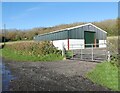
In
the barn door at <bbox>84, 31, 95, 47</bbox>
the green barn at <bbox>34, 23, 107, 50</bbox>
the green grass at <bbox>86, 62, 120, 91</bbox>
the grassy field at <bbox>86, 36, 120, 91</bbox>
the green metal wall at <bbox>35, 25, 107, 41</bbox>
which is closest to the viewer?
the green grass at <bbox>86, 62, 120, 91</bbox>

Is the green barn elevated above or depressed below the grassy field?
above

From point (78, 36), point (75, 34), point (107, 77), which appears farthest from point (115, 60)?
point (78, 36)

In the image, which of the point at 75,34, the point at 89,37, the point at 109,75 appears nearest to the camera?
the point at 109,75

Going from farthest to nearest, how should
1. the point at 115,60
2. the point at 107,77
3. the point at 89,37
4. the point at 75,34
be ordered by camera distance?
the point at 89,37, the point at 75,34, the point at 115,60, the point at 107,77

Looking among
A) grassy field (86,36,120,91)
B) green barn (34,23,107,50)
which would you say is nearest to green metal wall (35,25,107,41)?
green barn (34,23,107,50)

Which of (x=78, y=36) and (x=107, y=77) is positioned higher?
(x=78, y=36)

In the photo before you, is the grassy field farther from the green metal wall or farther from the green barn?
the green metal wall

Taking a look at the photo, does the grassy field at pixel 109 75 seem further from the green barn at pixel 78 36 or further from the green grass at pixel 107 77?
the green barn at pixel 78 36

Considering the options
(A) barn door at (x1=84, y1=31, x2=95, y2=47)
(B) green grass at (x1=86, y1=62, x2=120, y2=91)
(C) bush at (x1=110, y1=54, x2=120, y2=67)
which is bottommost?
(B) green grass at (x1=86, y1=62, x2=120, y2=91)

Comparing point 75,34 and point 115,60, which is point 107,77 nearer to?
point 115,60

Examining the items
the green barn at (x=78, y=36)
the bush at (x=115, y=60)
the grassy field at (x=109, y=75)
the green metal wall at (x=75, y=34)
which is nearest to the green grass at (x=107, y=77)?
the grassy field at (x=109, y=75)

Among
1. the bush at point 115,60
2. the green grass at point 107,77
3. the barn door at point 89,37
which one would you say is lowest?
the green grass at point 107,77

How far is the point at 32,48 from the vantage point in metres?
26.5

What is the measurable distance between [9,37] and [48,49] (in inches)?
1922
